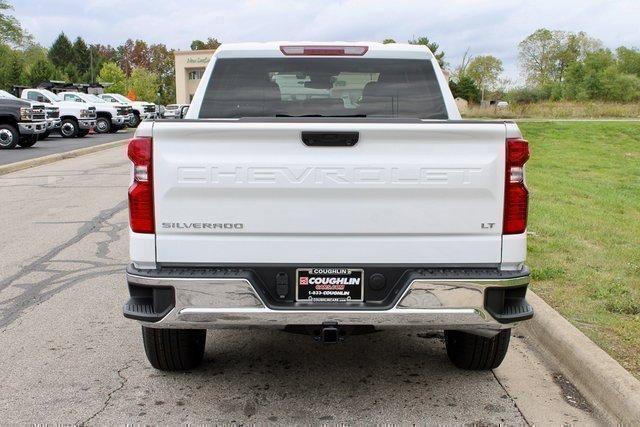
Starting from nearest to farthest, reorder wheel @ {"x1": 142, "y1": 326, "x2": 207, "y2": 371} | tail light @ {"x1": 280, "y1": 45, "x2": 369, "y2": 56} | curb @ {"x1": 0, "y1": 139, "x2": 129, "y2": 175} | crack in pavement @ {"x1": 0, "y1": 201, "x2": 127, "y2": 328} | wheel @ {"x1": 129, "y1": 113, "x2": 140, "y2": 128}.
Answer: wheel @ {"x1": 142, "y1": 326, "x2": 207, "y2": 371} < tail light @ {"x1": 280, "y1": 45, "x2": 369, "y2": 56} < crack in pavement @ {"x1": 0, "y1": 201, "x2": 127, "y2": 328} < curb @ {"x1": 0, "y1": 139, "x2": 129, "y2": 175} < wheel @ {"x1": 129, "y1": 113, "x2": 140, "y2": 128}

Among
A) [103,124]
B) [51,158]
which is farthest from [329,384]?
[103,124]

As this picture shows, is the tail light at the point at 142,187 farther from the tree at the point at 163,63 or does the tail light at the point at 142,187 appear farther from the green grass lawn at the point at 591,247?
the tree at the point at 163,63

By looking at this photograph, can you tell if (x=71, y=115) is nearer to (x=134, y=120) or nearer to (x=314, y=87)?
(x=134, y=120)

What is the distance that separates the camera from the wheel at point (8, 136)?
851 inches

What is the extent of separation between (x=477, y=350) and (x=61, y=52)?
422ft

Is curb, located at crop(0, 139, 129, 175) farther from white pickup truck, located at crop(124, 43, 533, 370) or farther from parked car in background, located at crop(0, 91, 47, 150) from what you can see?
white pickup truck, located at crop(124, 43, 533, 370)

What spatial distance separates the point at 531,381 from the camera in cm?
426

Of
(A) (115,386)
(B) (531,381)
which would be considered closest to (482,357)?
(B) (531,381)

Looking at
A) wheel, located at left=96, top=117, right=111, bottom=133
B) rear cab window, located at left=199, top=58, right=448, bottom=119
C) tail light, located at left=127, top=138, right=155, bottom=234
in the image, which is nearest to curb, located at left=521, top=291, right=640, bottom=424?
rear cab window, located at left=199, top=58, right=448, bottom=119

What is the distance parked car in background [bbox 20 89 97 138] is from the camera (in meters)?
28.8

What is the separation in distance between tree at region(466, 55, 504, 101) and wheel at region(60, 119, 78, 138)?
7645cm

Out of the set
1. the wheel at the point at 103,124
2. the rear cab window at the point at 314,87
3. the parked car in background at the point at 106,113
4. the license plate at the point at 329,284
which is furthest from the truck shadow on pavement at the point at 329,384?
the wheel at the point at 103,124

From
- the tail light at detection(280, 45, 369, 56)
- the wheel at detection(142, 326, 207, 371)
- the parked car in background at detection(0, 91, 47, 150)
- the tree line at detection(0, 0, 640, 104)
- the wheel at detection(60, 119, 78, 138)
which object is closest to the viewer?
the wheel at detection(142, 326, 207, 371)

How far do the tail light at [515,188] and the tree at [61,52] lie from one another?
128 metres
